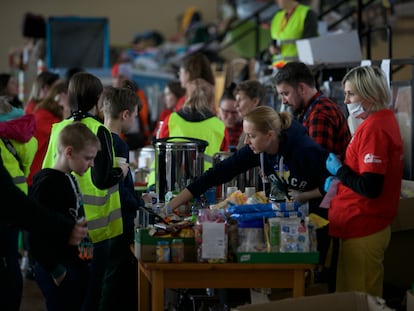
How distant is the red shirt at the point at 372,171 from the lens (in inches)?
151

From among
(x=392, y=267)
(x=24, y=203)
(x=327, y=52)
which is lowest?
(x=392, y=267)

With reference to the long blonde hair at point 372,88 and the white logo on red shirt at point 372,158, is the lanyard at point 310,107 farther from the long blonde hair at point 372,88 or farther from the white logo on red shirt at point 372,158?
the white logo on red shirt at point 372,158

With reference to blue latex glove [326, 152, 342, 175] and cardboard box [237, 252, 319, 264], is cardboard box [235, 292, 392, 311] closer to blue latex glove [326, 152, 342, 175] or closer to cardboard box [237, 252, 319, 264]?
cardboard box [237, 252, 319, 264]

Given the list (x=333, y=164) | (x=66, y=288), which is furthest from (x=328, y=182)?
(x=66, y=288)

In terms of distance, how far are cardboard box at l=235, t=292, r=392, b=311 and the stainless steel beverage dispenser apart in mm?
1348

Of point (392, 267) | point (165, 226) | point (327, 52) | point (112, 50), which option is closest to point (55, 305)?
point (165, 226)

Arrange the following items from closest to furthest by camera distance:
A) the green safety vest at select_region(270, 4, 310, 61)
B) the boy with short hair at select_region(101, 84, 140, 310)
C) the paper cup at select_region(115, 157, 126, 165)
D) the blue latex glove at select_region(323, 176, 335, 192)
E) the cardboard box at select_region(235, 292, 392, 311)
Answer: the cardboard box at select_region(235, 292, 392, 311) < the blue latex glove at select_region(323, 176, 335, 192) < the paper cup at select_region(115, 157, 126, 165) < the boy with short hair at select_region(101, 84, 140, 310) < the green safety vest at select_region(270, 4, 310, 61)

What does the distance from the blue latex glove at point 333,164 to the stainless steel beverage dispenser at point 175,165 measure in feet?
3.08

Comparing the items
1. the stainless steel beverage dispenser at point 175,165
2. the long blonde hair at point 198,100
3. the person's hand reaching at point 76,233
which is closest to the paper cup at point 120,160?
the stainless steel beverage dispenser at point 175,165

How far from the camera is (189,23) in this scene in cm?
1469

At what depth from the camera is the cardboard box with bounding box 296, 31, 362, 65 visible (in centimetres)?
624

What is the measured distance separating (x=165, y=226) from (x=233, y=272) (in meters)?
0.39

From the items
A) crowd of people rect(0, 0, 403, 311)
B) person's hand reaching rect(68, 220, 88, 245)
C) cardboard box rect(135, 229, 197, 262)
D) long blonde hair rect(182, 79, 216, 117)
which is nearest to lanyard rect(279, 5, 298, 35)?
long blonde hair rect(182, 79, 216, 117)

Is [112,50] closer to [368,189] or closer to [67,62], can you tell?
[67,62]
